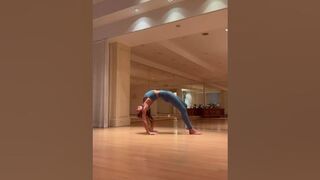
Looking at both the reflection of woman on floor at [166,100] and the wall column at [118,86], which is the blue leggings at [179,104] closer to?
the reflection of woman on floor at [166,100]

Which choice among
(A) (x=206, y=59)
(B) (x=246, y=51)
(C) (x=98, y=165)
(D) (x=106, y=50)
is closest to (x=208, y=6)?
(D) (x=106, y=50)

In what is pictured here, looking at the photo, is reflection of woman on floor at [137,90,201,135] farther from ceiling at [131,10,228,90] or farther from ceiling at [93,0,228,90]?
ceiling at [131,10,228,90]

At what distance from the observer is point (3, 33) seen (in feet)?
1.90

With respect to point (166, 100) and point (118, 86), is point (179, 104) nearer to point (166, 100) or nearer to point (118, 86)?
point (166, 100)

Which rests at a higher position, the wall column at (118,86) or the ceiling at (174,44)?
the ceiling at (174,44)

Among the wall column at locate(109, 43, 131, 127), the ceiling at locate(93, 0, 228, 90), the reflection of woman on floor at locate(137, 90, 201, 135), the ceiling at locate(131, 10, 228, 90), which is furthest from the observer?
the ceiling at locate(131, 10, 228, 90)

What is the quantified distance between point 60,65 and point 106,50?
8549 mm

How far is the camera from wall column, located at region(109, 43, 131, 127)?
909cm

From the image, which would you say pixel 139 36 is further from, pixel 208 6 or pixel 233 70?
pixel 233 70

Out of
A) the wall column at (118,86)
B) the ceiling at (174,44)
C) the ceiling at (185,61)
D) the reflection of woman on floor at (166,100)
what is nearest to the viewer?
the reflection of woman on floor at (166,100)

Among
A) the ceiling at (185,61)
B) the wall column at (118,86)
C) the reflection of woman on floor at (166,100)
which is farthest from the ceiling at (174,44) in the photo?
the reflection of woman on floor at (166,100)

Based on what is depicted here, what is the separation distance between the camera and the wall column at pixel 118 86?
9.09 m

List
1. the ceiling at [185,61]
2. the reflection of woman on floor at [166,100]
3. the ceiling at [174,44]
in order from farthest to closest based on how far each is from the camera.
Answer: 1. the ceiling at [185,61]
2. the ceiling at [174,44]
3. the reflection of woman on floor at [166,100]

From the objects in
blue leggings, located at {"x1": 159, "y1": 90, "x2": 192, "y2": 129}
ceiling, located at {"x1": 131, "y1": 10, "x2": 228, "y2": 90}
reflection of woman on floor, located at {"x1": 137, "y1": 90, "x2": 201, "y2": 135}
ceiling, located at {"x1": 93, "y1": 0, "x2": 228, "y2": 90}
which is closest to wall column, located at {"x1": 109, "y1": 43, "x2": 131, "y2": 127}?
ceiling, located at {"x1": 93, "y1": 0, "x2": 228, "y2": 90}
